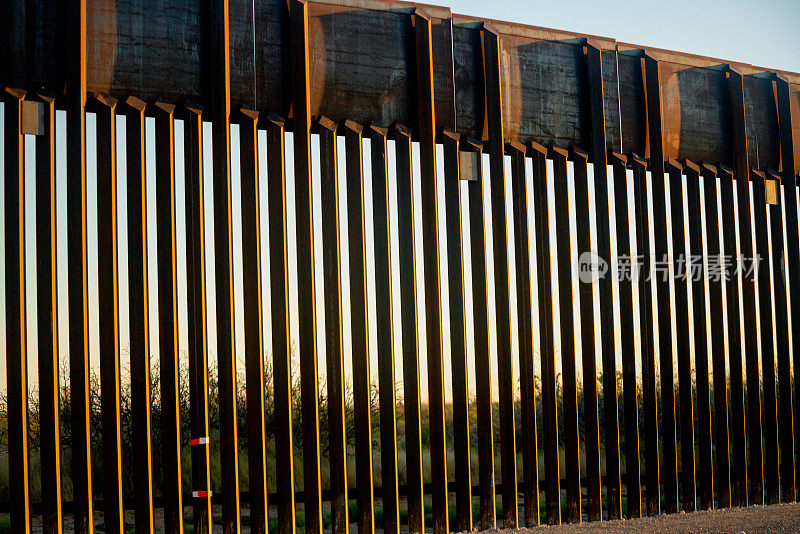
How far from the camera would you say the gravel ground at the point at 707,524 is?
4715 millimetres

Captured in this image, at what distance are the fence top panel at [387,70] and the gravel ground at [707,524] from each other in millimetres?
2676

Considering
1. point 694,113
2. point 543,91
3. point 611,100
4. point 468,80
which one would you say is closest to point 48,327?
point 468,80

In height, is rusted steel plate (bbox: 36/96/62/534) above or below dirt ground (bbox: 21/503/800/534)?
above

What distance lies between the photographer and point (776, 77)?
606 centimetres

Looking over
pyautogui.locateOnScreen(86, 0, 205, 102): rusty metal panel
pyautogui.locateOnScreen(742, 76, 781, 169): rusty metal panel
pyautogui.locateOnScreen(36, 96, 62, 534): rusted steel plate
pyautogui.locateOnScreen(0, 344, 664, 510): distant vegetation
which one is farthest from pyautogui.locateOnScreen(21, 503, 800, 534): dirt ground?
pyautogui.locateOnScreen(86, 0, 205, 102): rusty metal panel

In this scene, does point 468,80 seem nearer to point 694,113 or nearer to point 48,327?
point 694,113

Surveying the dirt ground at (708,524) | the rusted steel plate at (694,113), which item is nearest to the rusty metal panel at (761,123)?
the rusted steel plate at (694,113)

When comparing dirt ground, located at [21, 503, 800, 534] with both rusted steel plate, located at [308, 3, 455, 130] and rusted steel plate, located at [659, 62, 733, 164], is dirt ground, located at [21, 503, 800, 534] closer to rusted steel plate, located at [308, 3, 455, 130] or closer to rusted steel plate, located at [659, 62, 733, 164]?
rusted steel plate, located at [659, 62, 733, 164]

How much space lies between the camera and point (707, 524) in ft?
16.0

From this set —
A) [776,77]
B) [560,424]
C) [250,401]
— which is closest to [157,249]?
[250,401]

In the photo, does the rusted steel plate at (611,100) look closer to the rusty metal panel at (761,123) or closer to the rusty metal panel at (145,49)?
the rusty metal panel at (761,123)

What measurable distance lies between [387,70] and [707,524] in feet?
12.2

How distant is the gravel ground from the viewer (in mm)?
4715

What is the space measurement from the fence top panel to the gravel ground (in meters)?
2.68
